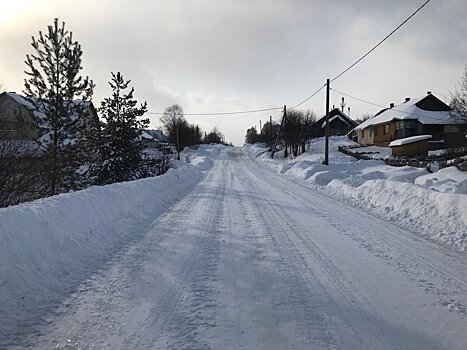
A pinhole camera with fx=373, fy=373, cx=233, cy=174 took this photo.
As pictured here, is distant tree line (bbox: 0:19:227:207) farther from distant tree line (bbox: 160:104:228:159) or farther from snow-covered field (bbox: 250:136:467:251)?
distant tree line (bbox: 160:104:228:159)

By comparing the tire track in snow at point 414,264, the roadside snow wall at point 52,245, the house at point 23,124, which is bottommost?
the tire track in snow at point 414,264

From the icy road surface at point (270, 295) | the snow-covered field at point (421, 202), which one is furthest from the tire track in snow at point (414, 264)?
the snow-covered field at point (421, 202)

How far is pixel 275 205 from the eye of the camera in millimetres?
12719

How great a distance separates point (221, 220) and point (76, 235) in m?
3.87

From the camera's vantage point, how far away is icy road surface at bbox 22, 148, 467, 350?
12.2ft

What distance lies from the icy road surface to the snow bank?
1.20 feet

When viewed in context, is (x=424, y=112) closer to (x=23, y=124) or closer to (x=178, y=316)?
(x=23, y=124)

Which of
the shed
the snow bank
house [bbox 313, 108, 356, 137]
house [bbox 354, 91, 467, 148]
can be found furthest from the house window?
the snow bank

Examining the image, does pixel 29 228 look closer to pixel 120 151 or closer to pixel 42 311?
pixel 42 311

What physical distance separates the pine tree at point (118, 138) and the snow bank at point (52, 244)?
11987 mm

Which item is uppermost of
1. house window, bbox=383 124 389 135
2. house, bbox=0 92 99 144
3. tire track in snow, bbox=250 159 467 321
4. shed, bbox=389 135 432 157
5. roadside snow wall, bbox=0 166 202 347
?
house window, bbox=383 124 389 135

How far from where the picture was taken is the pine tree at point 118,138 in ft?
71.6

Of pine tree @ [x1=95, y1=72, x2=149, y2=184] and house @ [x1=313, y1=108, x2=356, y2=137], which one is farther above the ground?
house @ [x1=313, y1=108, x2=356, y2=137]

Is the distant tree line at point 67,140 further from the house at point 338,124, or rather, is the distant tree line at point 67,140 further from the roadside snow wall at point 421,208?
the house at point 338,124
